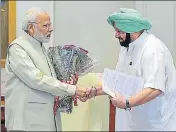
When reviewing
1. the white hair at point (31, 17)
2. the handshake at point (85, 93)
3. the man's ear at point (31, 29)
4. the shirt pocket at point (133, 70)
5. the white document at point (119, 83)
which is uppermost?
the white hair at point (31, 17)

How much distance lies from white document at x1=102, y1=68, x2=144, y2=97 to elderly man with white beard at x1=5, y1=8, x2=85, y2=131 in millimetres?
195

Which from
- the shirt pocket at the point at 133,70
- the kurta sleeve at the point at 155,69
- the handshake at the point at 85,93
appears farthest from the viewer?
the handshake at the point at 85,93

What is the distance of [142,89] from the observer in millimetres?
1842

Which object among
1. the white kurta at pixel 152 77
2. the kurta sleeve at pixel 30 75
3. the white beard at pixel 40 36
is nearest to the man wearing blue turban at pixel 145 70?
the white kurta at pixel 152 77

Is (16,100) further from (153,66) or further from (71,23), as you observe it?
(71,23)

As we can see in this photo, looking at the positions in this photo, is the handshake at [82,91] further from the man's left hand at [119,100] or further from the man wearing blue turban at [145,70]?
the man's left hand at [119,100]

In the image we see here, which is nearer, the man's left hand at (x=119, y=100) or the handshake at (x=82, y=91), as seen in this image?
the man's left hand at (x=119, y=100)

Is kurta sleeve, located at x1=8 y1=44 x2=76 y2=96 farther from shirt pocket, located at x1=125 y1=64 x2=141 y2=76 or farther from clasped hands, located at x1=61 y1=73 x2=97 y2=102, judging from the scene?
shirt pocket, located at x1=125 y1=64 x2=141 y2=76

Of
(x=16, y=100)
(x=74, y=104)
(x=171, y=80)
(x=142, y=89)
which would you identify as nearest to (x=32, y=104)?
(x=16, y=100)

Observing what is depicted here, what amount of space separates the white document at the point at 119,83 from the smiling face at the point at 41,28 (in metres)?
0.40

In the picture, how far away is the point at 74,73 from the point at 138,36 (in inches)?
16.4

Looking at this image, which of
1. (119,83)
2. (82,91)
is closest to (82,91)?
(82,91)

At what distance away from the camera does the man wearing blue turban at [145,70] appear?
A: 1.83m

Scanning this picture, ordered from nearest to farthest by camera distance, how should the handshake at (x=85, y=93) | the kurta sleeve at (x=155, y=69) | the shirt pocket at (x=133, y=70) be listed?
the kurta sleeve at (x=155, y=69) → the shirt pocket at (x=133, y=70) → the handshake at (x=85, y=93)
